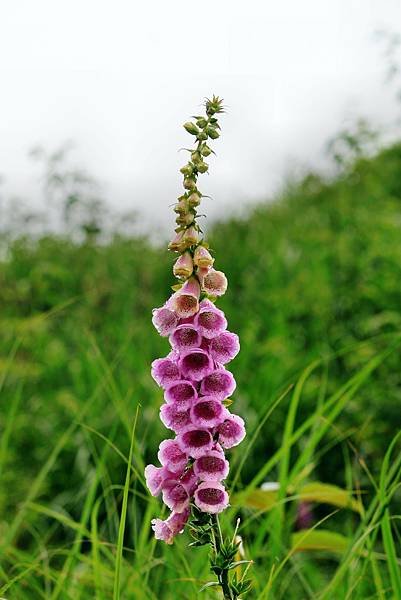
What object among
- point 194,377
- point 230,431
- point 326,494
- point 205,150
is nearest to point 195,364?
point 194,377

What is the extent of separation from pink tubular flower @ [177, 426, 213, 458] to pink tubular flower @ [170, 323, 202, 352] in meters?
0.13

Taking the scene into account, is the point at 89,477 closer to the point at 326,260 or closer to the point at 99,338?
the point at 99,338

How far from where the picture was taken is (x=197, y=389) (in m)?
1.32

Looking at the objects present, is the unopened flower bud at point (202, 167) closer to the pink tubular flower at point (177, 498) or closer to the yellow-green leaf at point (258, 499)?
the pink tubular flower at point (177, 498)

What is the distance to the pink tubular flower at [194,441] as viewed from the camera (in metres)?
1.29

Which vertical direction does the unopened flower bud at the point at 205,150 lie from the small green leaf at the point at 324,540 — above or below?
above

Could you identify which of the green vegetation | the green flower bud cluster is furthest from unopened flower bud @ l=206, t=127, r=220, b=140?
the green vegetation

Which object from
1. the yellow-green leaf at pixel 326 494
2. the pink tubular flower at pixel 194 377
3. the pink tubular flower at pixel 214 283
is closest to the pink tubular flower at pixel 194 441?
the pink tubular flower at pixel 194 377

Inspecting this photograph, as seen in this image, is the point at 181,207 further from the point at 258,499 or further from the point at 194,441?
the point at 258,499

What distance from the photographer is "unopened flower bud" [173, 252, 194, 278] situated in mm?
1341

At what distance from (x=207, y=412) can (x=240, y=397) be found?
3.30 m

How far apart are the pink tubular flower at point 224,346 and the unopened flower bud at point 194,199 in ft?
0.70

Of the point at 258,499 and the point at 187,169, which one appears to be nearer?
the point at 187,169

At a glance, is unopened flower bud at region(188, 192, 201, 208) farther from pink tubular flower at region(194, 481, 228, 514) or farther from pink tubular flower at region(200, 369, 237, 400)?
pink tubular flower at region(194, 481, 228, 514)
